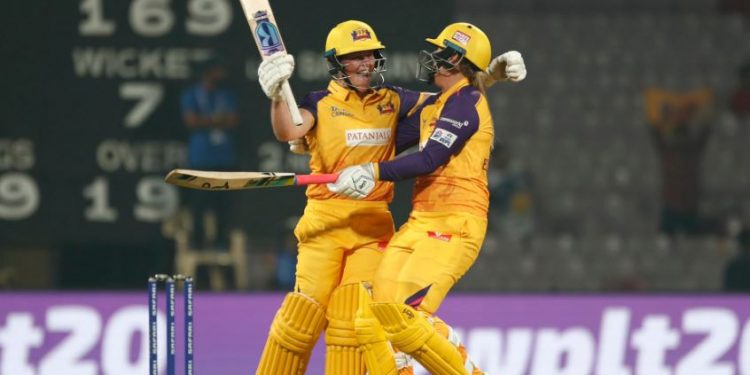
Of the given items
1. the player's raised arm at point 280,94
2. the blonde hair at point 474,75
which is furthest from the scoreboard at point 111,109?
the player's raised arm at point 280,94

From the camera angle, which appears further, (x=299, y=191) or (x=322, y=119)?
(x=299, y=191)

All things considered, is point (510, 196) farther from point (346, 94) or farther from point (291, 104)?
point (291, 104)

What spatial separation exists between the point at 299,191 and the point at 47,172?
4.60 ft

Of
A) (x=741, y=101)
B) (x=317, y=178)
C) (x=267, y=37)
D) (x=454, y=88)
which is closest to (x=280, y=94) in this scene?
(x=267, y=37)

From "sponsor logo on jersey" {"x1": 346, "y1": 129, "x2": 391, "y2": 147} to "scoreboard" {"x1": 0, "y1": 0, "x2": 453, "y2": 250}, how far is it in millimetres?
2734

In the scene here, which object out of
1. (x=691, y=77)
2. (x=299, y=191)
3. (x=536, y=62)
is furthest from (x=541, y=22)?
(x=299, y=191)

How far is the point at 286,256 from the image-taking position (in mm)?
10180

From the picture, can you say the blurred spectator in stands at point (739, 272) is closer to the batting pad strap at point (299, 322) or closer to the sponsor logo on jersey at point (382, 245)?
the sponsor logo on jersey at point (382, 245)

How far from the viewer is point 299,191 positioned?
33.5ft

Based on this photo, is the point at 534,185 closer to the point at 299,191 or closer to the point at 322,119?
the point at 299,191

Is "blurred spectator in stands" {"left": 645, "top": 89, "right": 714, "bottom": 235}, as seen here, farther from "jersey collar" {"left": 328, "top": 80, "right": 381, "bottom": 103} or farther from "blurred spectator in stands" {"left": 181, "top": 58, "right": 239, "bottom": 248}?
"jersey collar" {"left": 328, "top": 80, "right": 381, "bottom": 103}

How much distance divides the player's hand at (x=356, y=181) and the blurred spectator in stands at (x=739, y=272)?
3.82 metres

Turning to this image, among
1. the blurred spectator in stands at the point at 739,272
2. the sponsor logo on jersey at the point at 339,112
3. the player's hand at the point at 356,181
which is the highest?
the sponsor logo on jersey at the point at 339,112

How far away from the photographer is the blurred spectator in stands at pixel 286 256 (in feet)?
33.1
